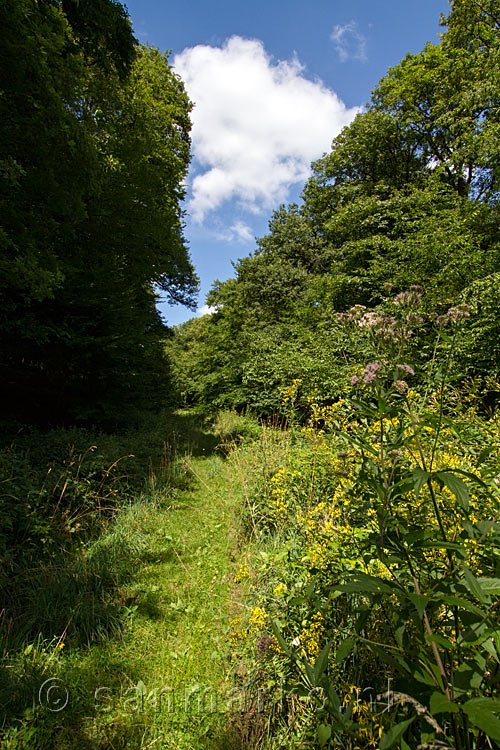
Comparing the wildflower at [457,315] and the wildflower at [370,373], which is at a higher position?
the wildflower at [457,315]

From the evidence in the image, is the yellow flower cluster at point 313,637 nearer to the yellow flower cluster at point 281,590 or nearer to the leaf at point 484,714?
the yellow flower cluster at point 281,590

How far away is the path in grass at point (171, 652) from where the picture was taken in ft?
5.72

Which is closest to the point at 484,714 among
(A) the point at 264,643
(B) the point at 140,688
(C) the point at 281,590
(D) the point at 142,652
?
(A) the point at 264,643

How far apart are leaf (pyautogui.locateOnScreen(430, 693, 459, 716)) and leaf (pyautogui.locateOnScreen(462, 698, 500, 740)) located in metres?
0.03

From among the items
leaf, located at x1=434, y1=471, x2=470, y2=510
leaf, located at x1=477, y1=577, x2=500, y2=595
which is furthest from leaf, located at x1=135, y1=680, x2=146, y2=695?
leaf, located at x1=434, y1=471, x2=470, y2=510

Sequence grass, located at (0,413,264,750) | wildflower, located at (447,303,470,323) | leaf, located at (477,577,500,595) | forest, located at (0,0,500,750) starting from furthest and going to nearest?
grass, located at (0,413,264,750) → wildflower, located at (447,303,470,323) → forest, located at (0,0,500,750) → leaf, located at (477,577,500,595)

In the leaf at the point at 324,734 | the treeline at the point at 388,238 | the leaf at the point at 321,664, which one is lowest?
the leaf at the point at 324,734

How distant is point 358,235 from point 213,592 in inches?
538

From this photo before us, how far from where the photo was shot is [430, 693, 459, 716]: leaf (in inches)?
25.3

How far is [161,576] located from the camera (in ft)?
10.4

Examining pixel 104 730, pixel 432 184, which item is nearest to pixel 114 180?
pixel 104 730

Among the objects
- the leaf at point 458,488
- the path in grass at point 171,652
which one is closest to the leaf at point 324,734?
the leaf at point 458,488

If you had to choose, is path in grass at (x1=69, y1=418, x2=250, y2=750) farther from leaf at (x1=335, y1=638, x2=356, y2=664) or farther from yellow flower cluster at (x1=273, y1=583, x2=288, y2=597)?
leaf at (x1=335, y1=638, x2=356, y2=664)

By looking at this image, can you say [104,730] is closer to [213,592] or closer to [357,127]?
[213,592]
